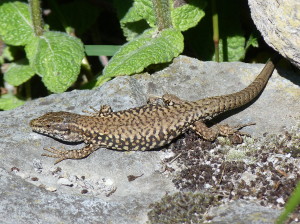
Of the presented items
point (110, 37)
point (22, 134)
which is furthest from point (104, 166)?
point (110, 37)

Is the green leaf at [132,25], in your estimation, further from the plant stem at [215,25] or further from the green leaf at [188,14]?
the plant stem at [215,25]

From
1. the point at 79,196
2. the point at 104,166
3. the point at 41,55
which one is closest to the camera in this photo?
the point at 79,196

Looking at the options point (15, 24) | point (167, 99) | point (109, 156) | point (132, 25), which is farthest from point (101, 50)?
point (109, 156)

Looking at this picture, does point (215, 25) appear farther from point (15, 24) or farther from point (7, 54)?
point (7, 54)

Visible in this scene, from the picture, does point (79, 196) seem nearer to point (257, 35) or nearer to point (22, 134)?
point (22, 134)

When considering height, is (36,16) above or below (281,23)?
below

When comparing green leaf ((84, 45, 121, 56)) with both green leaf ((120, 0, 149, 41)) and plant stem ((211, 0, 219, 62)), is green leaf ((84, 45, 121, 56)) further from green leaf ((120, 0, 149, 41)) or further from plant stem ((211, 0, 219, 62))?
plant stem ((211, 0, 219, 62))
